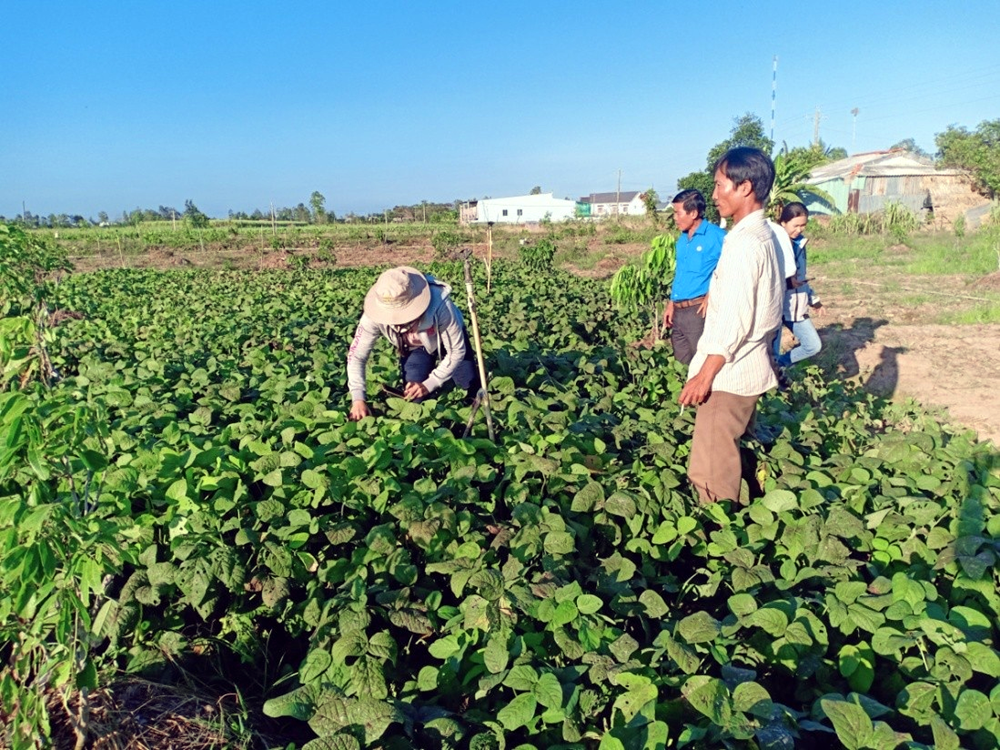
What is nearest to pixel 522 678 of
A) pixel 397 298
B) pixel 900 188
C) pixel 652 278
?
pixel 397 298

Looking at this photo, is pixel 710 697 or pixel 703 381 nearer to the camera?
pixel 710 697

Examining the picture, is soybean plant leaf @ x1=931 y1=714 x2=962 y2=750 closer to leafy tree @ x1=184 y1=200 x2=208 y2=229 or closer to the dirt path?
the dirt path

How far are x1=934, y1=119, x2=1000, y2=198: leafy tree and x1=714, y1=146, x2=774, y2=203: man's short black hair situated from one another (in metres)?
33.3

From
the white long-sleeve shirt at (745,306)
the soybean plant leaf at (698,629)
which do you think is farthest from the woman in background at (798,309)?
the soybean plant leaf at (698,629)

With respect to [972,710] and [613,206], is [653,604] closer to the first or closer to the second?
[972,710]

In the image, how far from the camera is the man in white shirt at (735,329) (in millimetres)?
2807

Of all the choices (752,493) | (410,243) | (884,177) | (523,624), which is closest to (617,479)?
(752,493)

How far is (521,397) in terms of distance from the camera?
4.13 m

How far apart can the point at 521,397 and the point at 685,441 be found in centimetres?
100

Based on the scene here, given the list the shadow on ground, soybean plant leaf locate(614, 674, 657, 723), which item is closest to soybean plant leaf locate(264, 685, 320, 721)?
soybean plant leaf locate(614, 674, 657, 723)

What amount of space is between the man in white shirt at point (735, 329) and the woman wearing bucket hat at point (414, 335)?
142cm

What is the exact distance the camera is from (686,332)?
17.0ft

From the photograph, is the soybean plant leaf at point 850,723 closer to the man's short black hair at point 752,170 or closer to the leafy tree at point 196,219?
the man's short black hair at point 752,170

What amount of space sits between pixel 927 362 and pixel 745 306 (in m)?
5.49
